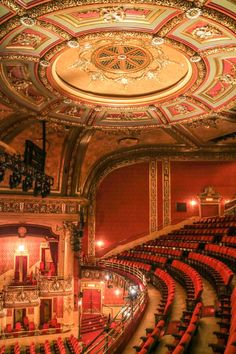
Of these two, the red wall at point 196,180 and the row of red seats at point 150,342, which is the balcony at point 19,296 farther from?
the row of red seats at point 150,342

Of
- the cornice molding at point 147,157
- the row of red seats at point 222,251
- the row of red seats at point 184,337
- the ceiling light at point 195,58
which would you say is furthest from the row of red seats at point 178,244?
the row of red seats at point 184,337

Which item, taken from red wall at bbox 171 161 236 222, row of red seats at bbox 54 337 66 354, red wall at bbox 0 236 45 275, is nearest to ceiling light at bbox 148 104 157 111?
red wall at bbox 171 161 236 222

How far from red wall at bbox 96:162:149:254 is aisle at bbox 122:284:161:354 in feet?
14.2

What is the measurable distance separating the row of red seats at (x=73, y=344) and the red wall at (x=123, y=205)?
7.75ft

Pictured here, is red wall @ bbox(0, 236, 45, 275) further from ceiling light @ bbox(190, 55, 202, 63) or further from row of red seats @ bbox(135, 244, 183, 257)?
ceiling light @ bbox(190, 55, 202, 63)

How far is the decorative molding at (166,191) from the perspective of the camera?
10760 mm

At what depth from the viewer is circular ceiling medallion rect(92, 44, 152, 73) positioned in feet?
17.7

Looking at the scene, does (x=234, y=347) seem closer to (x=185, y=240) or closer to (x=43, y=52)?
(x=43, y=52)

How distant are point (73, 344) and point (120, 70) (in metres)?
6.46

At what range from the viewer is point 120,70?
605 cm

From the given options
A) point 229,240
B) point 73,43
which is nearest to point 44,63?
point 73,43

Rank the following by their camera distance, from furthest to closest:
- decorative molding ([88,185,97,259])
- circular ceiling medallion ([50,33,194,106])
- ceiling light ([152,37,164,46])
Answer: decorative molding ([88,185,97,259]), circular ceiling medallion ([50,33,194,106]), ceiling light ([152,37,164,46])

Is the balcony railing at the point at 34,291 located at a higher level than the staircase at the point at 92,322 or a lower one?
higher

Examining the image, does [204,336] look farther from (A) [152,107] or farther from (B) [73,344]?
(B) [73,344]
